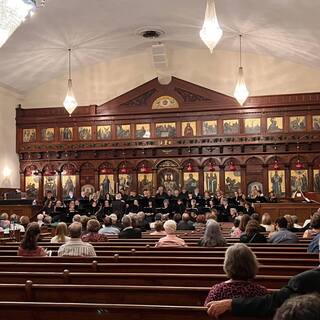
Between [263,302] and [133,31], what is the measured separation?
16.0 meters

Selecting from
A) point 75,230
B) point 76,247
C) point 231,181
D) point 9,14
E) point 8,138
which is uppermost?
point 9,14

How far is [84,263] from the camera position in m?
5.32

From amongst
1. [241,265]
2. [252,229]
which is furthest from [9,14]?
[241,265]

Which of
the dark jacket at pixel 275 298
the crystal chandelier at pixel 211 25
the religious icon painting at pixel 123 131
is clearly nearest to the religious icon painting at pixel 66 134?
the religious icon painting at pixel 123 131

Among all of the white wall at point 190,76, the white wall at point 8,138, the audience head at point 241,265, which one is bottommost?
the audience head at point 241,265

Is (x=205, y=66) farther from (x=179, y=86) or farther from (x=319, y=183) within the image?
(x=319, y=183)

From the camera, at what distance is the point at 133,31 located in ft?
57.8

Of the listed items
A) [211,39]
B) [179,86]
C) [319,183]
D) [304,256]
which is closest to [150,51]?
[179,86]

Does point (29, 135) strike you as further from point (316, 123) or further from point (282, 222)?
point (282, 222)

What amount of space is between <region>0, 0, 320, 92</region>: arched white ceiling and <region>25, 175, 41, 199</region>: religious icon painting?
4.19 meters

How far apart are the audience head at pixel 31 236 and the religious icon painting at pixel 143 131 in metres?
14.4

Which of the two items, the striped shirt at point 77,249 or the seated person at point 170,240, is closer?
the striped shirt at point 77,249

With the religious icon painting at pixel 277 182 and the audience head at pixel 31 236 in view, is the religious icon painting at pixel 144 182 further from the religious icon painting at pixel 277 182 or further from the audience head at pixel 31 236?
the audience head at pixel 31 236

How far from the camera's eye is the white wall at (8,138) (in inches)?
805
